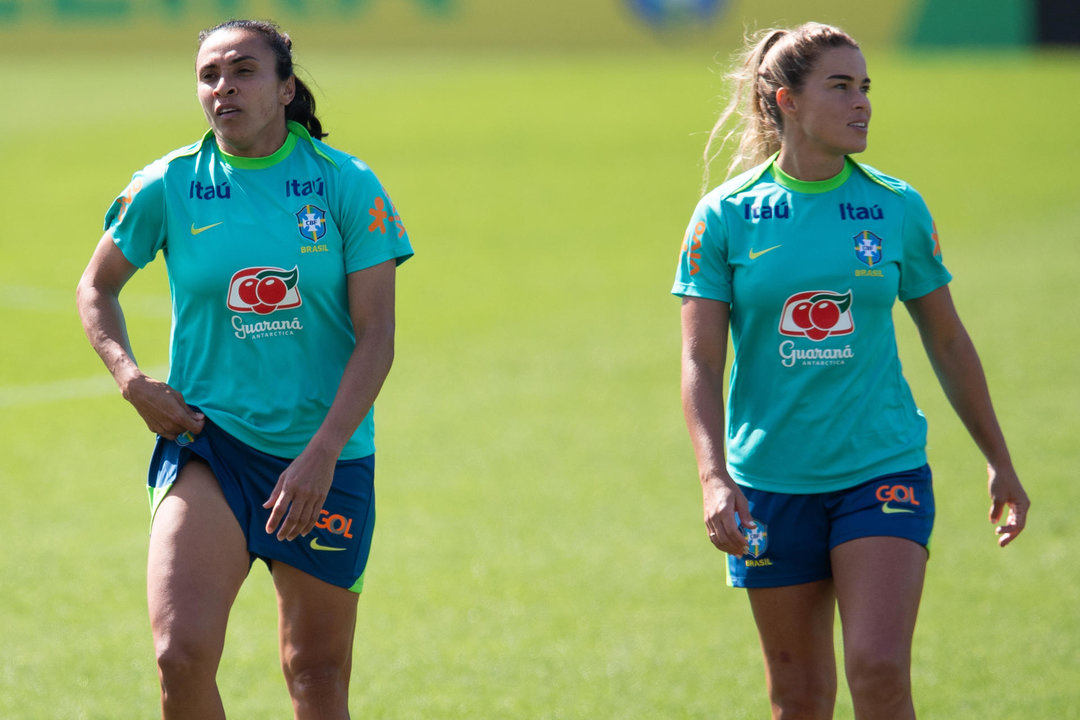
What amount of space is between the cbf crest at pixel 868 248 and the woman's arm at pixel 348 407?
131 cm

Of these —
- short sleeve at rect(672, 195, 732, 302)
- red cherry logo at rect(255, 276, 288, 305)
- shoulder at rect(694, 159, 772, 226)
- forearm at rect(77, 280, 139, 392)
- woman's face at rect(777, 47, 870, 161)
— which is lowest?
forearm at rect(77, 280, 139, 392)

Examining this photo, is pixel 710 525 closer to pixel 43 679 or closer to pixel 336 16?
pixel 43 679

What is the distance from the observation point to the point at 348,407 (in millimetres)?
3787

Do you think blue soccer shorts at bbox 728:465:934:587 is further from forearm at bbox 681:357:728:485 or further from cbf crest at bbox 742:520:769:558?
forearm at bbox 681:357:728:485

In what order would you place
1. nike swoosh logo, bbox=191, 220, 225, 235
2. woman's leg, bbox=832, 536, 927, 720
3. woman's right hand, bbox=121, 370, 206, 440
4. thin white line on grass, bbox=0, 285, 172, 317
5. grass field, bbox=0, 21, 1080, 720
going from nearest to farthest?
woman's leg, bbox=832, 536, 927, 720, woman's right hand, bbox=121, 370, 206, 440, nike swoosh logo, bbox=191, 220, 225, 235, grass field, bbox=0, 21, 1080, 720, thin white line on grass, bbox=0, 285, 172, 317

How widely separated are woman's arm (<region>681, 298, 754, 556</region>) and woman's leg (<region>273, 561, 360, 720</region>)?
1.11 meters

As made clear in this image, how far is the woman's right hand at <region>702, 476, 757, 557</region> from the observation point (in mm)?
3707

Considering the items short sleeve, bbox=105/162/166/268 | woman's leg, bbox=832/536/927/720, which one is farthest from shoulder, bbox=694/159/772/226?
short sleeve, bbox=105/162/166/268

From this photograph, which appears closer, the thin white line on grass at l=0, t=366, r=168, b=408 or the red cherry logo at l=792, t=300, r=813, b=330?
the red cherry logo at l=792, t=300, r=813, b=330

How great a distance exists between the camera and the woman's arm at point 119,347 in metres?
3.85

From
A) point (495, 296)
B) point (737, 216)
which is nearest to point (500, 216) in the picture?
point (495, 296)

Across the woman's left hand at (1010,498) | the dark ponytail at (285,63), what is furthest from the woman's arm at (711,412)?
the dark ponytail at (285,63)

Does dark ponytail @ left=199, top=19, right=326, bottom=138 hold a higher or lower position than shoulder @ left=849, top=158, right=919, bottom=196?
higher

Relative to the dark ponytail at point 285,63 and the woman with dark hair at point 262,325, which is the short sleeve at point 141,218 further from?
the dark ponytail at point 285,63
